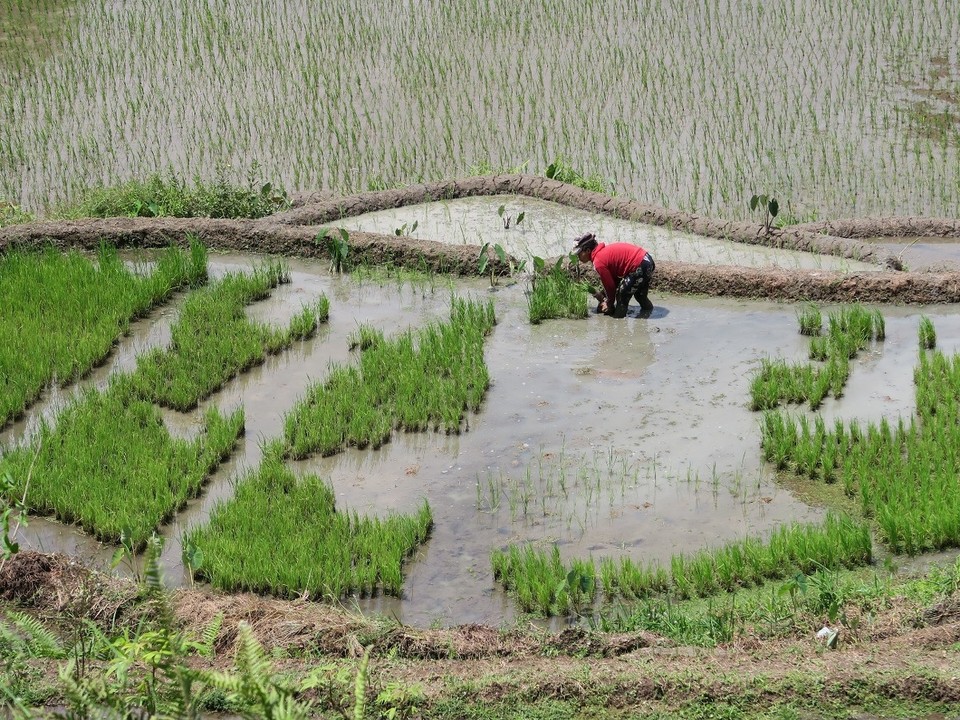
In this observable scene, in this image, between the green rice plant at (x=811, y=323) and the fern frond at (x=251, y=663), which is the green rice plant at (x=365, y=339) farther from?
the fern frond at (x=251, y=663)

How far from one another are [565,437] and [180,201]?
14.4 ft

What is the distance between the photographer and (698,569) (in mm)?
4492

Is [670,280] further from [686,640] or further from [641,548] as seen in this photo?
[686,640]

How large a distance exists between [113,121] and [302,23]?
2.32 m

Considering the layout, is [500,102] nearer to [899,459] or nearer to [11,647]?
[899,459]

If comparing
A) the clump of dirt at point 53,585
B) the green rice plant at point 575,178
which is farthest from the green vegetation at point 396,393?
the green rice plant at point 575,178

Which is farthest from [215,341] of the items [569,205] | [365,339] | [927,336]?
[927,336]

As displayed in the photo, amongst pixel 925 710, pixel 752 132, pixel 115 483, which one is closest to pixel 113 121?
pixel 752 132

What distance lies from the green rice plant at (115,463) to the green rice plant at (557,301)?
1922mm

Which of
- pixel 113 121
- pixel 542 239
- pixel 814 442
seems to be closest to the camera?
pixel 814 442

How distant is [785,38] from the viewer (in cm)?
1138

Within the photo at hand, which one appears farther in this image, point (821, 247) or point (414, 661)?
point (821, 247)

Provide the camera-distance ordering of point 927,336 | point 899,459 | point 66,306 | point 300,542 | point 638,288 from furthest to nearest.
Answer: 1. point 66,306
2. point 638,288
3. point 927,336
4. point 899,459
5. point 300,542

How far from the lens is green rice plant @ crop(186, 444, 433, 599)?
467 cm
